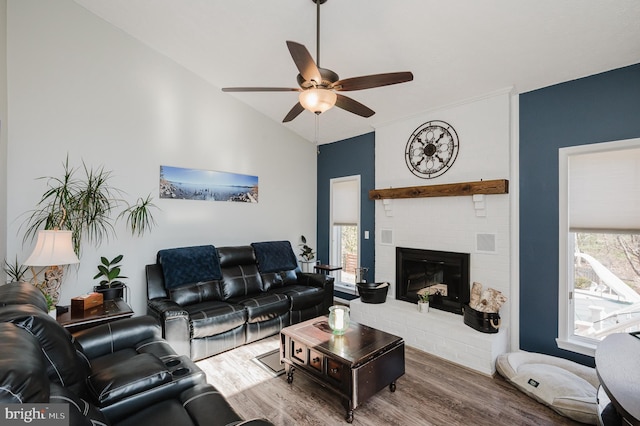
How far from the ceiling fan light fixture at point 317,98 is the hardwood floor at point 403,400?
7.84 feet

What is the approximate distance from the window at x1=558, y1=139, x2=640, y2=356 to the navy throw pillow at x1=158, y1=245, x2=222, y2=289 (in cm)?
394

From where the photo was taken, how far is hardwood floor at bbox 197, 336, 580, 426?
7.55ft

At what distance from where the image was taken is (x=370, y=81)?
2.20 meters

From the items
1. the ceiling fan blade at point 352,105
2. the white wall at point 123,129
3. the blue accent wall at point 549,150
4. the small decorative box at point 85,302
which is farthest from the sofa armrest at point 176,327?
the blue accent wall at point 549,150

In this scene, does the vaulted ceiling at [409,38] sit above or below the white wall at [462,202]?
above

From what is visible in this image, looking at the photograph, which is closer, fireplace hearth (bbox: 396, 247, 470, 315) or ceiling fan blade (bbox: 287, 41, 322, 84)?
ceiling fan blade (bbox: 287, 41, 322, 84)

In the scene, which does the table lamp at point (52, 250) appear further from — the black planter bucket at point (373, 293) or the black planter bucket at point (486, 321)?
the black planter bucket at point (486, 321)

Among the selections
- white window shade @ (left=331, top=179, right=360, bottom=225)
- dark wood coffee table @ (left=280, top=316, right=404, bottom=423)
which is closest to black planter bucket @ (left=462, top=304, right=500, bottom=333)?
dark wood coffee table @ (left=280, top=316, right=404, bottom=423)

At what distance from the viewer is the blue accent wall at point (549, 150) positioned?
2.76 m

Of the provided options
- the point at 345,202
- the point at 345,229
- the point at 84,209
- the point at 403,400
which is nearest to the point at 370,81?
the point at 403,400

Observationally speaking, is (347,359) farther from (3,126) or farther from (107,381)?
(3,126)

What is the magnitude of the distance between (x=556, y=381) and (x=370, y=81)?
2860 mm

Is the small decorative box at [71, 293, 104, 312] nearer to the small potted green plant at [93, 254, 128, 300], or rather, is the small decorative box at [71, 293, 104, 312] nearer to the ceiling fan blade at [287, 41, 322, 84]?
the small potted green plant at [93, 254, 128, 300]

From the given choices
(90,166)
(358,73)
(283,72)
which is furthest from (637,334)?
(90,166)
